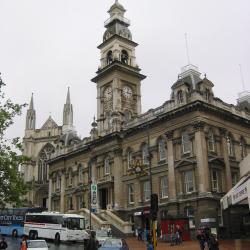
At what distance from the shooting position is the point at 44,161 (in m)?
92.2

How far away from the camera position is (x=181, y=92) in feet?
156

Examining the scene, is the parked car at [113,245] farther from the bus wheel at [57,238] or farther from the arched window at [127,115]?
the arched window at [127,115]

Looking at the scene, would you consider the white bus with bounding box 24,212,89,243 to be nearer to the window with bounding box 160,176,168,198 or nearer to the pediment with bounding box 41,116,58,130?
the window with bounding box 160,176,168,198

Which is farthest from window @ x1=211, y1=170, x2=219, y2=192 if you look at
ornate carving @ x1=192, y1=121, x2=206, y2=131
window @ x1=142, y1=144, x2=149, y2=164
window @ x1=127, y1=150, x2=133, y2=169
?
window @ x1=127, y1=150, x2=133, y2=169

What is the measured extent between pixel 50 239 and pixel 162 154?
16363 mm

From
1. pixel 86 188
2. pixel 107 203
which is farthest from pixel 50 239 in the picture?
pixel 86 188

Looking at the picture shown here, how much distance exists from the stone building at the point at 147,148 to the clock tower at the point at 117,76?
0.15m

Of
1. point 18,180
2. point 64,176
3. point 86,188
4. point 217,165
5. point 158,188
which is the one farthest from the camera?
point 64,176

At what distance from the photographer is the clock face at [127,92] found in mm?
61737

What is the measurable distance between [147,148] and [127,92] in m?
13.7

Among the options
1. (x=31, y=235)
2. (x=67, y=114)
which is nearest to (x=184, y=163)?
(x=31, y=235)

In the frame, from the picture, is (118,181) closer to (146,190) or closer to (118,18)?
(146,190)

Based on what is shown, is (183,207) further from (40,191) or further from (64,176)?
(40,191)

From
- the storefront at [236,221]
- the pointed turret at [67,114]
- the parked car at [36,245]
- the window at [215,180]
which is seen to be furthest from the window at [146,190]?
the pointed turret at [67,114]
